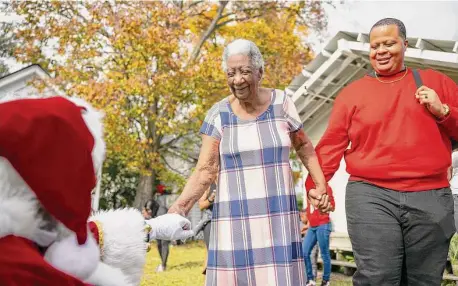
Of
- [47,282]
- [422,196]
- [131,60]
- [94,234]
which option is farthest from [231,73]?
[131,60]

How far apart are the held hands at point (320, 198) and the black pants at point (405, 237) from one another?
39 centimetres

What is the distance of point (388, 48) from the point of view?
3.80m

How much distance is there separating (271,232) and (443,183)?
107 centimetres

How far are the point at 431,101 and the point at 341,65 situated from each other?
28.7ft

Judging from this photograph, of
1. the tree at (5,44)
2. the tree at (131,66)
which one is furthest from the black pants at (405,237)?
the tree at (5,44)

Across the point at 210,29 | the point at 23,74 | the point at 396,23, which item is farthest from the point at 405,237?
the point at 210,29

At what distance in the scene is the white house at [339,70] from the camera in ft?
31.7

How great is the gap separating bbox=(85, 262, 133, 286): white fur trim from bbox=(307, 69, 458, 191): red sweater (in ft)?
6.46

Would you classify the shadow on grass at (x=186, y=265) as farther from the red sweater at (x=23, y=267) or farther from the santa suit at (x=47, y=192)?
the red sweater at (x=23, y=267)

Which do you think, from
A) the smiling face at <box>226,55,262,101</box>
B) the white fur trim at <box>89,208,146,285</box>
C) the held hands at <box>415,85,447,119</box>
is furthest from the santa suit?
the held hands at <box>415,85,447,119</box>

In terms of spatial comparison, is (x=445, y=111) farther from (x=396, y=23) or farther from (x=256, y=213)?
(x=256, y=213)

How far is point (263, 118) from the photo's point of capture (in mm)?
3961

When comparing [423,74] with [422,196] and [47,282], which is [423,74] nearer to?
[422,196]

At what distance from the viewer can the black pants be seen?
3.58 metres
